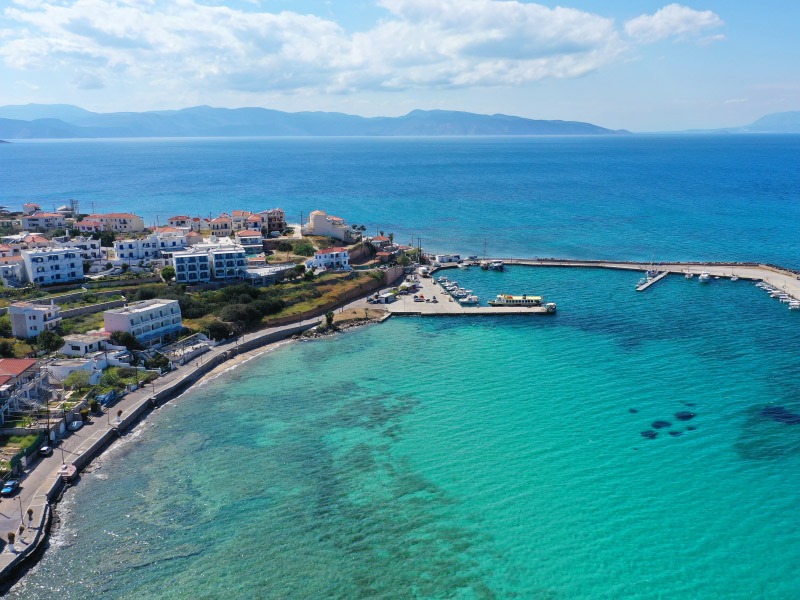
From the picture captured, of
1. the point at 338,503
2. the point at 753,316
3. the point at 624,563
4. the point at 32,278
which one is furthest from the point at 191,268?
the point at 753,316

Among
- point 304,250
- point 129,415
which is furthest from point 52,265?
point 129,415

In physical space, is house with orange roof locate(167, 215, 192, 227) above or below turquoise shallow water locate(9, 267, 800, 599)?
above

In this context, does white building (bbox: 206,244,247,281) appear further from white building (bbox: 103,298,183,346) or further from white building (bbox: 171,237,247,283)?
white building (bbox: 103,298,183,346)

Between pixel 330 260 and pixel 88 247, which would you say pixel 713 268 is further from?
pixel 88 247

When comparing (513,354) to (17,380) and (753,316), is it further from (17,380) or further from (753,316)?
(17,380)

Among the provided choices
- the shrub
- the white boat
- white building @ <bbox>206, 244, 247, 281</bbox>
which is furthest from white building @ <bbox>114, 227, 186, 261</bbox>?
the white boat

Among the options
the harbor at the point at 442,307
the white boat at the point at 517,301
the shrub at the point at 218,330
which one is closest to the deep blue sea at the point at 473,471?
the harbor at the point at 442,307
